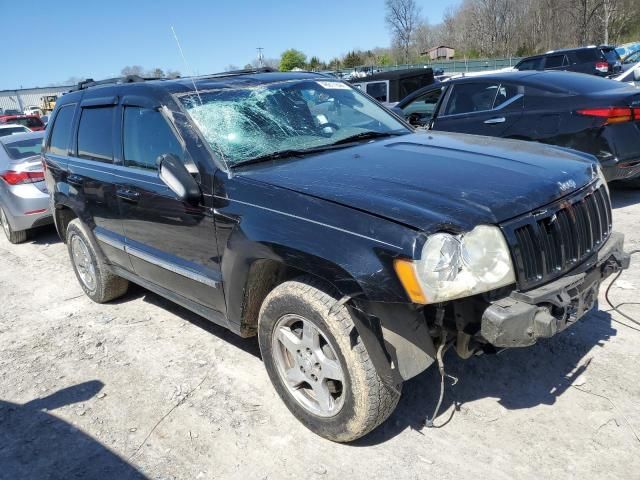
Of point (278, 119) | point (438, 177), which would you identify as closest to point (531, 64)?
point (278, 119)

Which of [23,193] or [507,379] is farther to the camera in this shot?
[23,193]

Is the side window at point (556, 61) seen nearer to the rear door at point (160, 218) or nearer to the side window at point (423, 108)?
the side window at point (423, 108)

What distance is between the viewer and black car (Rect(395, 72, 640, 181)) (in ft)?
18.1

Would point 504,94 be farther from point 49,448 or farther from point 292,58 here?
point 292,58

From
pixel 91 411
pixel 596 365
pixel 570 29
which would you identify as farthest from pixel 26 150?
pixel 570 29

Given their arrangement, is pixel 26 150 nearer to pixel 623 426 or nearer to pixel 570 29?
pixel 623 426

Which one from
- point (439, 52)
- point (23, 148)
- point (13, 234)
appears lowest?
point (13, 234)

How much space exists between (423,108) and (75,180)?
5556 millimetres

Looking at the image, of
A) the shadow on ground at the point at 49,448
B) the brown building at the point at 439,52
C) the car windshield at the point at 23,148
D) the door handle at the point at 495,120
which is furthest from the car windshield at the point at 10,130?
the brown building at the point at 439,52

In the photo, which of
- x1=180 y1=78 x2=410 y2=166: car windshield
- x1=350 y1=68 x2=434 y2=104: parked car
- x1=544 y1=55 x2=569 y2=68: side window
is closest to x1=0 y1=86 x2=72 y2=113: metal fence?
x1=544 y1=55 x2=569 y2=68: side window

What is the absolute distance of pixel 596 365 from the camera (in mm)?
3223

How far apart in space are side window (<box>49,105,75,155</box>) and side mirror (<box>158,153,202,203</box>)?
231 cm

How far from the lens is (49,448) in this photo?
304 cm

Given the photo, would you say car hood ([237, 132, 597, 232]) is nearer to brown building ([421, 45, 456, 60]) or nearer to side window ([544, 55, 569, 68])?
side window ([544, 55, 569, 68])
